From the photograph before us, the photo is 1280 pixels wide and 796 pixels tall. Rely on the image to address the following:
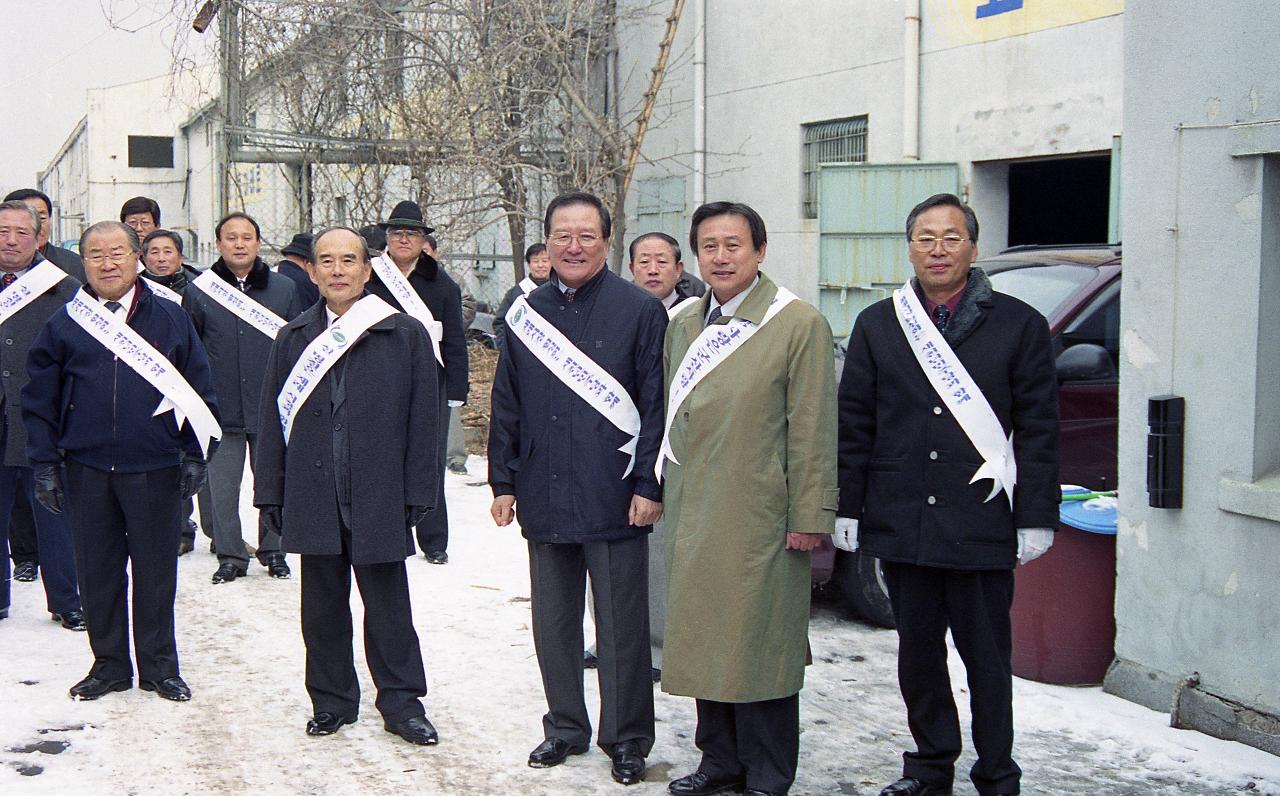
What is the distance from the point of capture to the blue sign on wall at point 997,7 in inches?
458

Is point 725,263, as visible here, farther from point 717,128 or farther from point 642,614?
point 717,128

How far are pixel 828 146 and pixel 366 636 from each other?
10.0 meters

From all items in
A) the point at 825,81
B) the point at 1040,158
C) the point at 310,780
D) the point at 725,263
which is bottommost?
the point at 310,780

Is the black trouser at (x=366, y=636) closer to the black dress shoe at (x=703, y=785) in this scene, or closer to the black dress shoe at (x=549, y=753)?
the black dress shoe at (x=549, y=753)

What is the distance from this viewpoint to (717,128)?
52.2 feet

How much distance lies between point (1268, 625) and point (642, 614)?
7.34 ft

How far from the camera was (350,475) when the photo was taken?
5156mm

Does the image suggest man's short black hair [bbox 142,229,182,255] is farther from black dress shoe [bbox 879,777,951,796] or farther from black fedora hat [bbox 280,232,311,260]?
black dress shoe [bbox 879,777,951,796]

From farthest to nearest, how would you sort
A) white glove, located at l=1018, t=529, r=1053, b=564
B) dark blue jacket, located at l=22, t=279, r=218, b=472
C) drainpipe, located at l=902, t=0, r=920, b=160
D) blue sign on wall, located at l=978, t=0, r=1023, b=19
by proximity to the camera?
drainpipe, located at l=902, t=0, r=920, b=160, blue sign on wall, located at l=978, t=0, r=1023, b=19, dark blue jacket, located at l=22, t=279, r=218, b=472, white glove, located at l=1018, t=529, r=1053, b=564

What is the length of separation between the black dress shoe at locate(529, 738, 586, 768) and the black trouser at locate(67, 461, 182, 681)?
5.83 feet

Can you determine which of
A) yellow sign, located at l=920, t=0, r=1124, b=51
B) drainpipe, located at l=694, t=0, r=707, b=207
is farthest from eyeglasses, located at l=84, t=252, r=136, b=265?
drainpipe, located at l=694, t=0, r=707, b=207

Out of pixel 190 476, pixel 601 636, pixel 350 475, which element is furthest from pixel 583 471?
pixel 190 476

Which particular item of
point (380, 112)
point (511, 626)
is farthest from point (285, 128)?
point (511, 626)

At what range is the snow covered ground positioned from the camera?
15.7 feet
